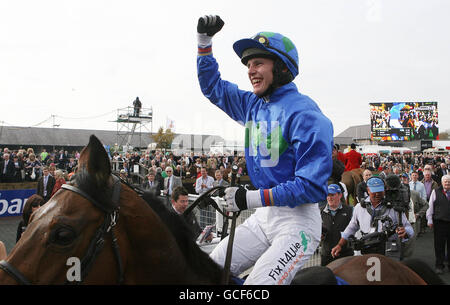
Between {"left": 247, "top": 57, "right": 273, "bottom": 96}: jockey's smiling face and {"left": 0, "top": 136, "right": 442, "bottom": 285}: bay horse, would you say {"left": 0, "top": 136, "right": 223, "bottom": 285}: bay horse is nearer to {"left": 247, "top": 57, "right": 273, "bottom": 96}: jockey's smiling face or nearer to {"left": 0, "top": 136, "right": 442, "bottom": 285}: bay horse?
{"left": 0, "top": 136, "right": 442, "bottom": 285}: bay horse

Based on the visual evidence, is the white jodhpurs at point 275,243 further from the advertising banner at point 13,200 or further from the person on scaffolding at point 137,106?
the person on scaffolding at point 137,106

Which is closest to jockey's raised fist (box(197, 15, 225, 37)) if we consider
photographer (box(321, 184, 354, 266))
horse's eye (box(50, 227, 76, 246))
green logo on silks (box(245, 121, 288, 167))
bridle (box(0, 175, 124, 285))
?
green logo on silks (box(245, 121, 288, 167))

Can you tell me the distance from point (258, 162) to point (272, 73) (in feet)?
1.81

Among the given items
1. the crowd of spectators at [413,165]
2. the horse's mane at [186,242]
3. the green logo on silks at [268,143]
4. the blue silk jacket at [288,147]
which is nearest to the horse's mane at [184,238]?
the horse's mane at [186,242]

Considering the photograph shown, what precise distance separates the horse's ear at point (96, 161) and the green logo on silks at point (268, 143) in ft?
3.09

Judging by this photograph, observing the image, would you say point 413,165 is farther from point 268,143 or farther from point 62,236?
point 62,236

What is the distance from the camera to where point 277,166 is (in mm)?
2082

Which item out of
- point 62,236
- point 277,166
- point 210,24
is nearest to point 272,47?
point 210,24

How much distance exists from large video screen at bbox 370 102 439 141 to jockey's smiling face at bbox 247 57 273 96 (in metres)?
46.8
